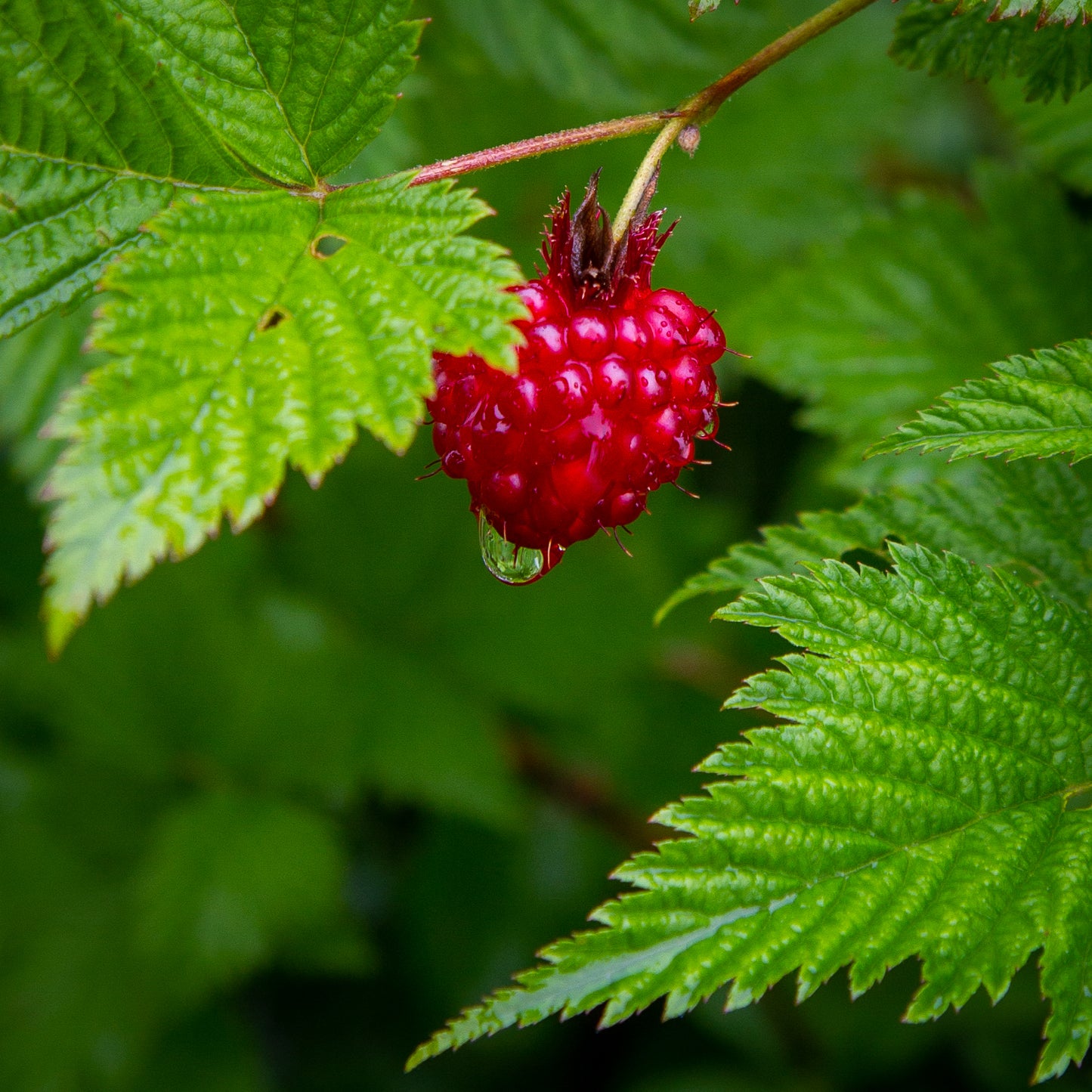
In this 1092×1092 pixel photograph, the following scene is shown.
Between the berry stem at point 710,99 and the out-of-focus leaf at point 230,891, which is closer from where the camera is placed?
the berry stem at point 710,99

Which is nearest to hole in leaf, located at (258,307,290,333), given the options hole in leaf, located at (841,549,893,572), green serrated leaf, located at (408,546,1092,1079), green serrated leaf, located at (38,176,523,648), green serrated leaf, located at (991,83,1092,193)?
green serrated leaf, located at (38,176,523,648)

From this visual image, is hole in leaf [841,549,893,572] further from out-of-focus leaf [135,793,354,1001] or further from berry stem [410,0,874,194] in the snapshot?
out-of-focus leaf [135,793,354,1001]

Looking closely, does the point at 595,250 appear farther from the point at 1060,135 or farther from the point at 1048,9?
the point at 1060,135

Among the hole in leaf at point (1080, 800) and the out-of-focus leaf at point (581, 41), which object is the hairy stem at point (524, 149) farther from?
the out-of-focus leaf at point (581, 41)

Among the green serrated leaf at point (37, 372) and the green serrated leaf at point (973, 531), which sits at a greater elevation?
the green serrated leaf at point (37, 372)

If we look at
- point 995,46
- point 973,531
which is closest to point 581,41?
point 995,46

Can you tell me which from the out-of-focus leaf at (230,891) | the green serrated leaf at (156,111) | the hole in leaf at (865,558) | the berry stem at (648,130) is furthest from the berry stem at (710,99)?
the out-of-focus leaf at (230,891)

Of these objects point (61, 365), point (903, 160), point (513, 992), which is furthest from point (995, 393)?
point (903, 160)

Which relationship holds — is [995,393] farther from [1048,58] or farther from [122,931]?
[122,931]

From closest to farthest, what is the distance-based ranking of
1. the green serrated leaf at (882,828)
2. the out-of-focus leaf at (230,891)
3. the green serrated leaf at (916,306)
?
the green serrated leaf at (882,828) → the green serrated leaf at (916,306) → the out-of-focus leaf at (230,891)
